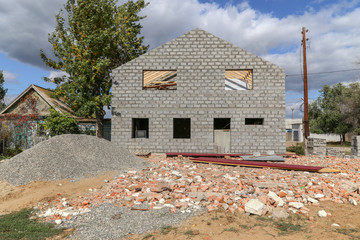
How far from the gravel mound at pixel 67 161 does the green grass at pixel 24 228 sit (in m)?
2.75

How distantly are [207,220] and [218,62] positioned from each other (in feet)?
35.4

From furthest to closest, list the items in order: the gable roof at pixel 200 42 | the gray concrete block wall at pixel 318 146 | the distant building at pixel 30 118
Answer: the distant building at pixel 30 118, the gray concrete block wall at pixel 318 146, the gable roof at pixel 200 42

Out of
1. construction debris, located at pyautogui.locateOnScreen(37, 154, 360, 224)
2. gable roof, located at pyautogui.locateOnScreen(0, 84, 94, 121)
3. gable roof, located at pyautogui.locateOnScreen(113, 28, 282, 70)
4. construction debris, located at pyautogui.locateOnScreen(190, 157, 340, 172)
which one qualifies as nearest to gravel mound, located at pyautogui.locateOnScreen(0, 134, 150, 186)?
construction debris, located at pyautogui.locateOnScreen(37, 154, 360, 224)

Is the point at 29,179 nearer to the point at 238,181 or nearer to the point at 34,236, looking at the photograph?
the point at 34,236

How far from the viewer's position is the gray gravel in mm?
4449

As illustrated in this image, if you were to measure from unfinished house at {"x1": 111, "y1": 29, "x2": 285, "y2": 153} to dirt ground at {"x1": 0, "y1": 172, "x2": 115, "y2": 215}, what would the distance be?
5950 millimetres

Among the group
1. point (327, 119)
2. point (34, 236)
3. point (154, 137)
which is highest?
point (327, 119)

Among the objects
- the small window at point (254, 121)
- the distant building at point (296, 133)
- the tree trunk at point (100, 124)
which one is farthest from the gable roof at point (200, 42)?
the distant building at point (296, 133)

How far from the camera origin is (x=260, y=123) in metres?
14.9

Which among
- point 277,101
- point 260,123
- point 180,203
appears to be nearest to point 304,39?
point 277,101

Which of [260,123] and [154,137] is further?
[260,123]

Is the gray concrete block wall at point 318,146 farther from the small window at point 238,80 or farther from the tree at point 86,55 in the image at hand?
the tree at point 86,55

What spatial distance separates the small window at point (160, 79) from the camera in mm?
14312

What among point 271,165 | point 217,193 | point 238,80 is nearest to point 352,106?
point 238,80
